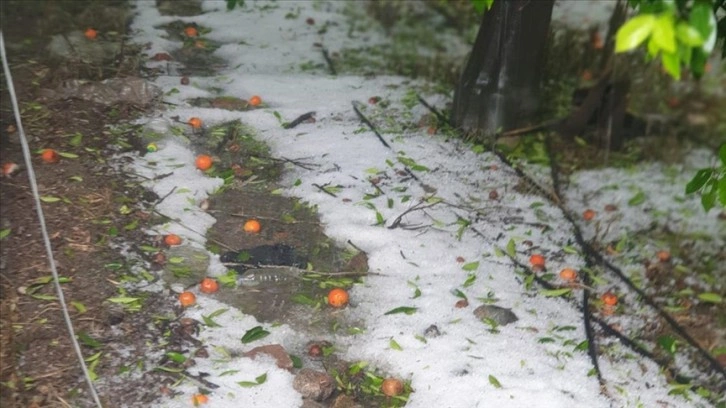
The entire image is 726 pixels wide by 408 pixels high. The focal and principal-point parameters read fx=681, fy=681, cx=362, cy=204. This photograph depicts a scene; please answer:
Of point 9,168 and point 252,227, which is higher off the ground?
point 9,168

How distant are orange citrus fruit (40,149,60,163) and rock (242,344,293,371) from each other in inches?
59.1

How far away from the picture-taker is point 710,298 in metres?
3.36

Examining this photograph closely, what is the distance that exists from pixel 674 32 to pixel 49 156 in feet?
9.52

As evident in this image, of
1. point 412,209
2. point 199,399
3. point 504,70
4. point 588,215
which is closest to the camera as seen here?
point 199,399

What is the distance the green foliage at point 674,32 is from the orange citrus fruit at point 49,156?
2.80m

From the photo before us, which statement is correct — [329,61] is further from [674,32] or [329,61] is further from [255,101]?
[674,32]

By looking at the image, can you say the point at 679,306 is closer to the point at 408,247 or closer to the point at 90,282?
the point at 408,247

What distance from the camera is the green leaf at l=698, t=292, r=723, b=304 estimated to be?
3.35 metres

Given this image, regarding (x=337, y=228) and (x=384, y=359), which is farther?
(x=337, y=228)

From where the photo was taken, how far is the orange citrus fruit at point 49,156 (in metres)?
3.28

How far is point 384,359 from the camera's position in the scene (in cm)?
261

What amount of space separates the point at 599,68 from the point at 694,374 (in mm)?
2809

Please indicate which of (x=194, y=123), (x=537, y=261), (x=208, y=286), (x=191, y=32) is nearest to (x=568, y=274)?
(x=537, y=261)

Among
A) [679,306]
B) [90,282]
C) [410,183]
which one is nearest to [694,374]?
[679,306]
